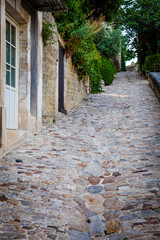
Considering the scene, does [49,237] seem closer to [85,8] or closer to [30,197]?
[30,197]

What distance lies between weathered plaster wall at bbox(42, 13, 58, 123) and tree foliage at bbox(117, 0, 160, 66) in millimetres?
15325

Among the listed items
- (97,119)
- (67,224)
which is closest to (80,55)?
(97,119)

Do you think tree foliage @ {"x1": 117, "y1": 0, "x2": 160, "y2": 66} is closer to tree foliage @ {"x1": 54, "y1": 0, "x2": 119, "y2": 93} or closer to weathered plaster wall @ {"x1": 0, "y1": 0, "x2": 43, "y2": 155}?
tree foliage @ {"x1": 54, "y1": 0, "x2": 119, "y2": 93}

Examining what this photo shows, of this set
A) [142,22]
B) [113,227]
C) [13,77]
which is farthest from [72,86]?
[142,22]

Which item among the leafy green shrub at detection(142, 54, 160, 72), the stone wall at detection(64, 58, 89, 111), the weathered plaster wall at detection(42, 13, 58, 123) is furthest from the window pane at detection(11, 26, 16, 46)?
the leafy green shrub at detection(142, 54, 160, 72)

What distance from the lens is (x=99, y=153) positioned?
5.16m

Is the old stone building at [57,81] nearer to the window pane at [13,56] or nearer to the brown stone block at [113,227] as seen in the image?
the window pane at [13,56]

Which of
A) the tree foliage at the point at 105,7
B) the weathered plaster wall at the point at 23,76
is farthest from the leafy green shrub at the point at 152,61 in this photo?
the weathered plaster wall at the point at 23,76

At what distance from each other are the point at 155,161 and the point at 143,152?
55 centimetres

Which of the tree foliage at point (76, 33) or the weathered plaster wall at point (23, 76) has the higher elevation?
the tree foliage at point (76, 33)

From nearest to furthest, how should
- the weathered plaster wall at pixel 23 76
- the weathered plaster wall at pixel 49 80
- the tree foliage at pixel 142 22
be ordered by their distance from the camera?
the weathered plaster wall at pixel 23 76 < the weathered plaster wall at pixel 49 80 < the tree foliage at pixel 142 22

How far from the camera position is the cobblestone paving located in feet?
8.48

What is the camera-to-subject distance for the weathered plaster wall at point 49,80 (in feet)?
21.9

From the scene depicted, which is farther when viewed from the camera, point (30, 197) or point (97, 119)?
point (97, 119)
